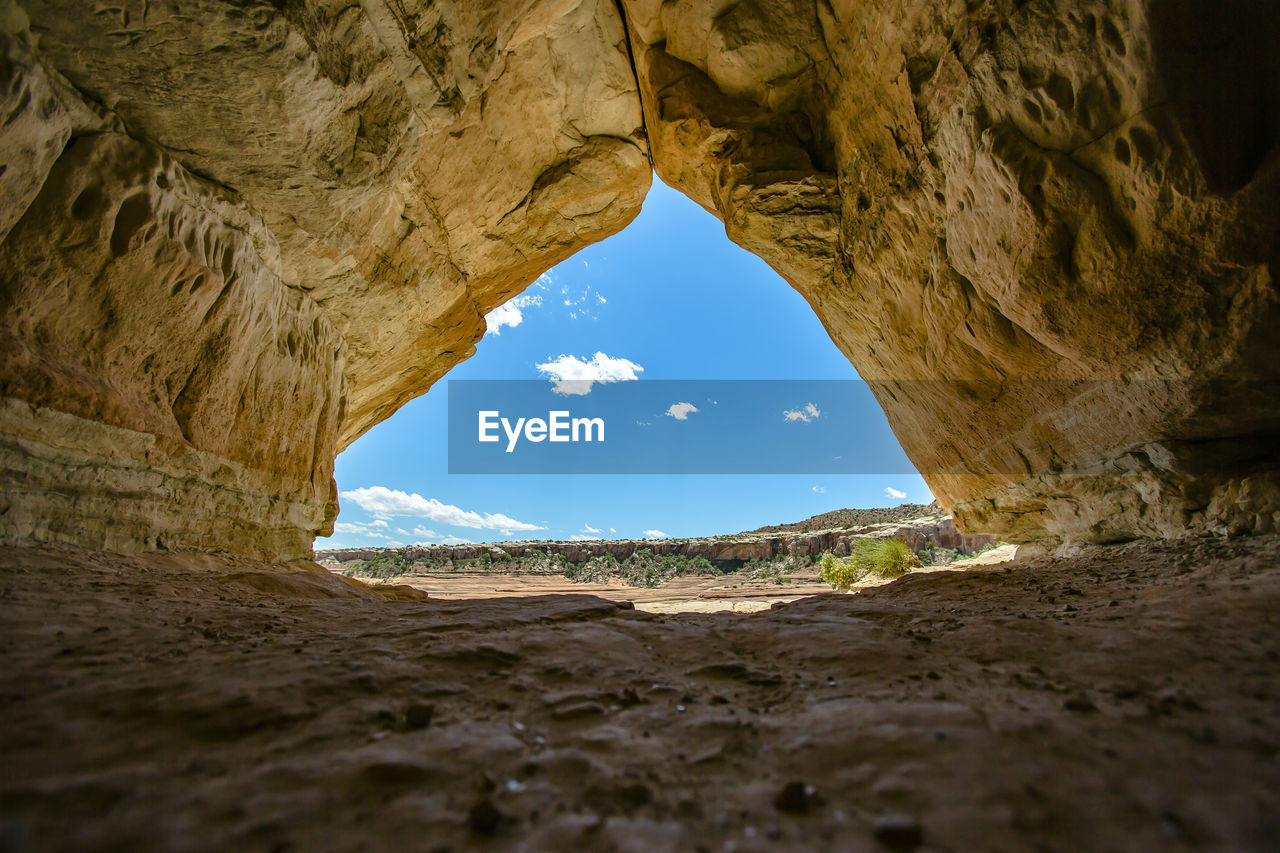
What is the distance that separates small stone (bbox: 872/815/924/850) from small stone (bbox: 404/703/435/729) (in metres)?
1.70

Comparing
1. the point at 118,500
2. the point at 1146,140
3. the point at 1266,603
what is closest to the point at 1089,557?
the point at 1266,603

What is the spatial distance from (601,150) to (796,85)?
4.48m

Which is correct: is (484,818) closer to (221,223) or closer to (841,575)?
A: (221,223)

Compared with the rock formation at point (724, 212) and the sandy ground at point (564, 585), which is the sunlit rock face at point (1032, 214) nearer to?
the rock formation at point (724, 212)

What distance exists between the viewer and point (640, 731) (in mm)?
2152

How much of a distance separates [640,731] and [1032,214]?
5.92 meters

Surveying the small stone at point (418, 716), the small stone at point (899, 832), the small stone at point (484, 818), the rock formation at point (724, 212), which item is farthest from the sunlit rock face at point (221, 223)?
the small stone at point (899, 832)

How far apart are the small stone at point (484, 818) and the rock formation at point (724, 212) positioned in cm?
523

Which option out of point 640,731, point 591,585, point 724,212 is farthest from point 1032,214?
point 591,585

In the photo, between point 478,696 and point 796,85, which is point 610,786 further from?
point 796,85

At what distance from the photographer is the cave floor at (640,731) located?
1425 mm

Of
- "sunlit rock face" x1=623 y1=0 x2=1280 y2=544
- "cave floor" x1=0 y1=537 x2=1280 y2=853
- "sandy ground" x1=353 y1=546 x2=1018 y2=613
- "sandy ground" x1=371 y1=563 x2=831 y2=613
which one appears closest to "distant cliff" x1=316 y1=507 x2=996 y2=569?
"sandy ground" x1=353 y1=546 x2=1018 y2=613

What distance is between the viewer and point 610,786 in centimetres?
174

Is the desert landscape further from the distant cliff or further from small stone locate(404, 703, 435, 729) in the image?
small stone locate(404, 703, 435, 729)
